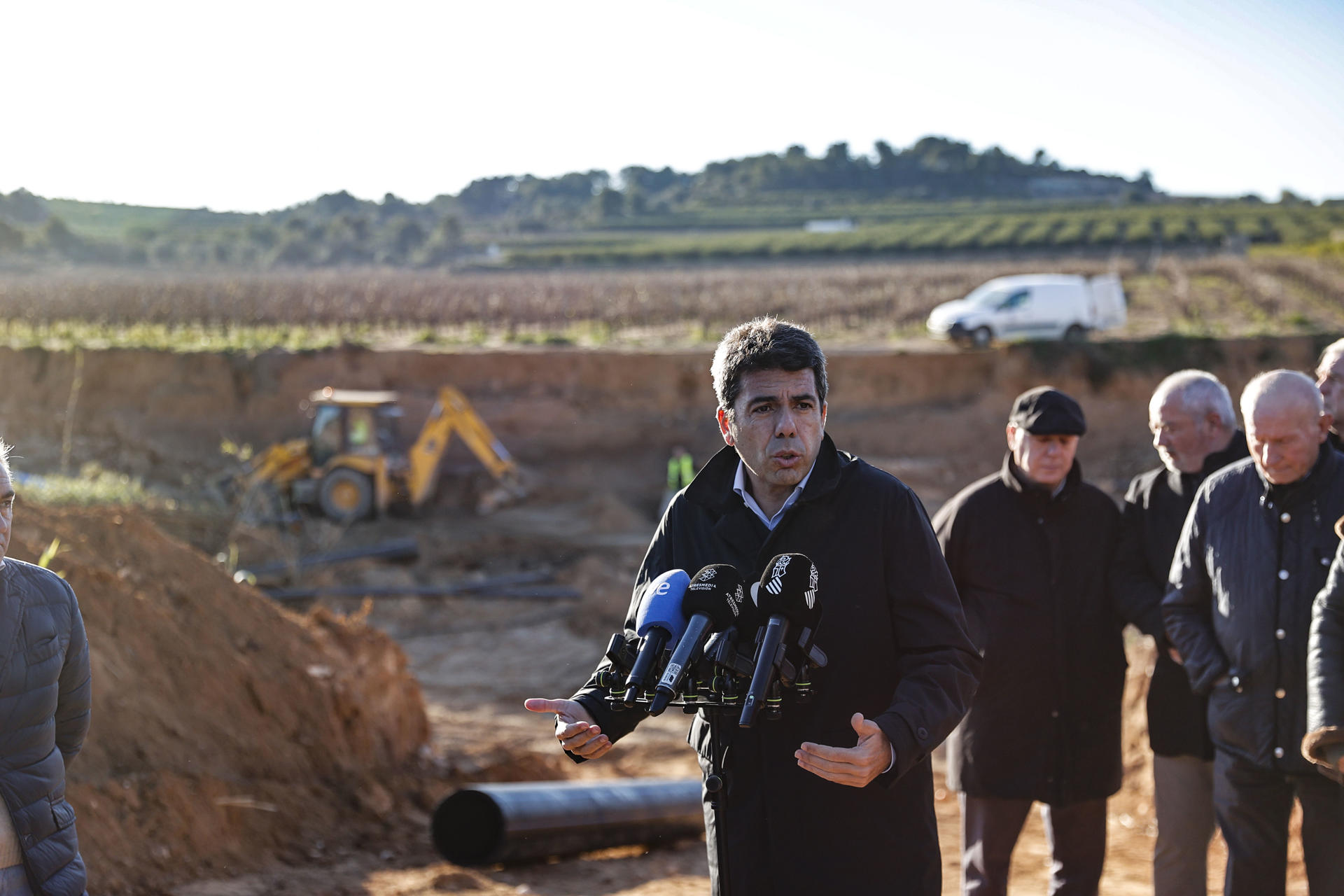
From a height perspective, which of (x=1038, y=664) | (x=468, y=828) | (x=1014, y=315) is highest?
(x=1014, y=315)

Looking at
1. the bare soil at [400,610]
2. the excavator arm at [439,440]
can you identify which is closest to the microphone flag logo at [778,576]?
the bare soil at [400,610]

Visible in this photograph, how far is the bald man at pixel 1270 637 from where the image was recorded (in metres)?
4.09

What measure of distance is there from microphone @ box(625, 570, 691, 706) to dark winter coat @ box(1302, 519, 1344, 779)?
2095mm

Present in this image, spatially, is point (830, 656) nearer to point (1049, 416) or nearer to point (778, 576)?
point (778, 576)

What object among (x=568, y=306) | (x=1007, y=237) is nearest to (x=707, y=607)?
(x=568, y=306)

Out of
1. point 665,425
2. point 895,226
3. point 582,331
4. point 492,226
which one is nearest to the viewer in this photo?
point 665,425

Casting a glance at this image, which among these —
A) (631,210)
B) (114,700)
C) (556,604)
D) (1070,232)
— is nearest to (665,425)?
(556,604)

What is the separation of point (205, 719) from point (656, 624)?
17.0 feet

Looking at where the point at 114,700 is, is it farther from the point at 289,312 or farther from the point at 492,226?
the point at 492,226

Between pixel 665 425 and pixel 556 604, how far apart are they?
28.1 feet

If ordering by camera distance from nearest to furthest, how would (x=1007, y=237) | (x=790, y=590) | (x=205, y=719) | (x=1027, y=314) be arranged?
(x=790, y=590) → (x=205, y=719) → (x=1027, y=314) → (x=1007, y=237)

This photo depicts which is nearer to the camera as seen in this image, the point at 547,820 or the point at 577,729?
the point at 577,729

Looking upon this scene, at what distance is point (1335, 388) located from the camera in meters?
4.76

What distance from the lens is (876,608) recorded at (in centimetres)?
294
